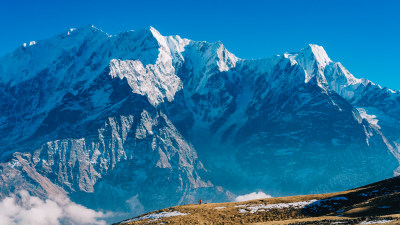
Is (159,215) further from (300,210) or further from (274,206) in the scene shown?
(300,210)

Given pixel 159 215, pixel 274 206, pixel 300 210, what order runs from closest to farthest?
1. pixel 300 210
2. pixel 274 206
3. pixel 159 215

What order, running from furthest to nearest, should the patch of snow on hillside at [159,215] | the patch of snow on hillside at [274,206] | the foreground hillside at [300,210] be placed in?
the patch of snow on hillside at [159,215] < the patch of snow on hillside at [274,206] < the foreground hillside at [300,210]

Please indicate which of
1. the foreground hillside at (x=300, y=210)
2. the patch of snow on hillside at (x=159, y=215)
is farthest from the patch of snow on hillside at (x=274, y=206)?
the patch of snow on hillside at (x=159, y=215)

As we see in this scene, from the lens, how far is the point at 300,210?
98812mm

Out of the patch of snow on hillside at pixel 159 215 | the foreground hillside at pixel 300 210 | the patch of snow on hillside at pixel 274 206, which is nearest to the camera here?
the foreground hillside at pixel 300 210

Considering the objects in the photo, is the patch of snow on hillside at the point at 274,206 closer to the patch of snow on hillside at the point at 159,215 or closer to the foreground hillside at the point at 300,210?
the foreground hillside at the point at 300,210

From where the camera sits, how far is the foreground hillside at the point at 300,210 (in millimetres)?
85375

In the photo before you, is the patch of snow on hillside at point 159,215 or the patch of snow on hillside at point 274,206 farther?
the patch of snow on hillside at point 159,215

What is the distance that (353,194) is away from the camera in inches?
4267

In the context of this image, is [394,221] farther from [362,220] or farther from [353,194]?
[353,194]

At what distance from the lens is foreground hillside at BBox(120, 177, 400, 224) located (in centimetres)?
8538

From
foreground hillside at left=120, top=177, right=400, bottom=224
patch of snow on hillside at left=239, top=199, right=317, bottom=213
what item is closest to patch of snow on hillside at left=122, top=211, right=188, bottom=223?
foreground hillside at left=120, top=177, right=400, bottom=224

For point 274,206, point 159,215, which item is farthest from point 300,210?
point 159,215

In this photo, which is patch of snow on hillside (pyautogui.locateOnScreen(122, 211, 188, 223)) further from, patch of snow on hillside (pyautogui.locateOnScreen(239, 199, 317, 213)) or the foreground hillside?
patch of snow on hillside (pyautogui.locateOnScreen(239, 199, 317, 213))
